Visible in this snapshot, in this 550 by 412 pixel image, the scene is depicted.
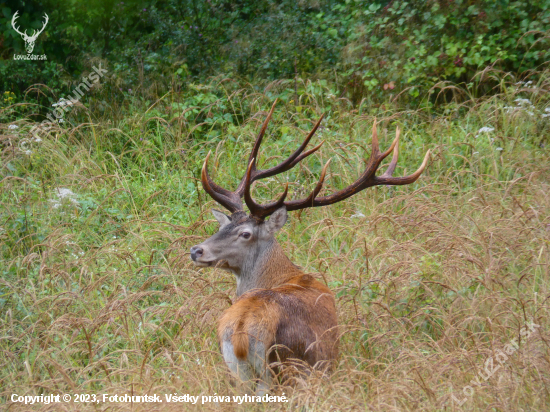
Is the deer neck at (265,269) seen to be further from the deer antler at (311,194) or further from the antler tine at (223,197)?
the antler tine at (223,197)

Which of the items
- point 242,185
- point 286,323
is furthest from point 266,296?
point 242,185

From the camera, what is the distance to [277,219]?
488cm

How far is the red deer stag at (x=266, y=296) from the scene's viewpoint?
3.70 meters

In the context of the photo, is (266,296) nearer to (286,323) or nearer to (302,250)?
(286,323)

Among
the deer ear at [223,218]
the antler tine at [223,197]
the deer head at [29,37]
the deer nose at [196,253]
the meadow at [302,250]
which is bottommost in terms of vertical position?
the meadow at [302,250]

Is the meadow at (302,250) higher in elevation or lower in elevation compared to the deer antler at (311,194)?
lower

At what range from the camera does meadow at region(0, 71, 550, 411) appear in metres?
3.74

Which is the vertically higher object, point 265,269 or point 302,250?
point 265,269

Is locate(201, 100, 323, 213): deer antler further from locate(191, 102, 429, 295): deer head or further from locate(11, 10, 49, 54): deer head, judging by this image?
locate(11, 10, 49, 54): deer head

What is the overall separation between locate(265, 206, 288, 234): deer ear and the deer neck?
0.12 m

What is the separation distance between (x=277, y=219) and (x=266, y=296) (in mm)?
935

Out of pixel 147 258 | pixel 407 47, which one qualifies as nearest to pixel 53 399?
pixel 147 258

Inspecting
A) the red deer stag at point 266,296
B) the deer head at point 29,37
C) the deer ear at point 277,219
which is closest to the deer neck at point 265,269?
the red deer stag at point 266,296

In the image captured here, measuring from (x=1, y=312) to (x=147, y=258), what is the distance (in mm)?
1240
